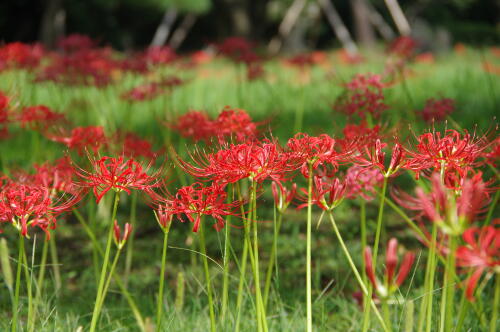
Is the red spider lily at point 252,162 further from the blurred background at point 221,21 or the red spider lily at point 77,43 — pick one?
the blurred background at point 221,21

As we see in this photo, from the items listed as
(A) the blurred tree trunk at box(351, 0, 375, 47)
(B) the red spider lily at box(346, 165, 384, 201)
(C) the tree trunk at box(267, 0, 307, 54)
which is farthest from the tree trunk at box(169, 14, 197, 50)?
(B) the red spider lily at box(346, 165, 384, 201)

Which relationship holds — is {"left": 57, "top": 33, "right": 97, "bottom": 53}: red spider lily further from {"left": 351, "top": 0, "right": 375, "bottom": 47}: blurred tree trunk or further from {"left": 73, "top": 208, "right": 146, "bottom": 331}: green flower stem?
{"left": 351, "top": 0, "right": 375, "bottom": 47}: blurred tree trunk

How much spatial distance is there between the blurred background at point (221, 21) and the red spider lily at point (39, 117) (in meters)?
7.72

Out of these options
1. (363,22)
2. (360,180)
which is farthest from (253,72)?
(363,22)

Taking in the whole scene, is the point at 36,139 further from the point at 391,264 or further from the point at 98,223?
the point at 391,264

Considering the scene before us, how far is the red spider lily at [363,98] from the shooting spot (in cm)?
161

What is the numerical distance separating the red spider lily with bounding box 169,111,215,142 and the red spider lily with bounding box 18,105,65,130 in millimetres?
363

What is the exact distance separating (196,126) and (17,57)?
1.37 metres

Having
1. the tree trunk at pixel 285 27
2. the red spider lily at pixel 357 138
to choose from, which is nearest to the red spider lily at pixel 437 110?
the red spider lily at pixel 357 138

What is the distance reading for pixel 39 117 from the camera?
1732 mm

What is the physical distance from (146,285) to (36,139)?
70 cm

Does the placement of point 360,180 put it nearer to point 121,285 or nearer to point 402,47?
point 121,285

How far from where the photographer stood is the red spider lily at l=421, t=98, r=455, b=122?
1.79 m

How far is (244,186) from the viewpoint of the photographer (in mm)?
2988
